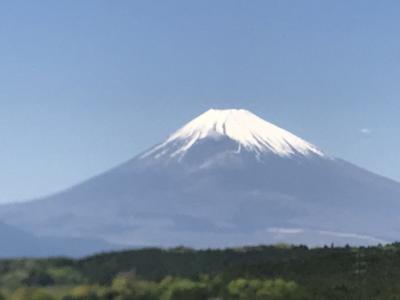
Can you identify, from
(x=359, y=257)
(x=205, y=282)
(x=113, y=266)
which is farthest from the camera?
(x=359, y=257)

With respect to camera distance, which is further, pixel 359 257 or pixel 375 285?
pixel 359 257

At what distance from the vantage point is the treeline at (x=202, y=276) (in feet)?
91.3

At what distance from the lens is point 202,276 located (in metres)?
32.5

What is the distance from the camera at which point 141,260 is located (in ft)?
119

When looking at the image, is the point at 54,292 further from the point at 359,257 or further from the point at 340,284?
the point at 359,257

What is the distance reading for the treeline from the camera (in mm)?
27828

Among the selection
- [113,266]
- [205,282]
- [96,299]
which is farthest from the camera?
[113,266]

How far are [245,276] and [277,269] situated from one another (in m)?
4.56

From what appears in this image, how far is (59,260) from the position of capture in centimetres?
3400

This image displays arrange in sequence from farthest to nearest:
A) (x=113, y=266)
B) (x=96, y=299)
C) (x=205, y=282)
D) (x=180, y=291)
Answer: (x=113, y=266), (x=205, y=282), (x=180, y=291), (x=96, y=299)

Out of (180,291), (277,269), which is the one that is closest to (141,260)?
(277,269)

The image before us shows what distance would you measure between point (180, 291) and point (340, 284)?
23.3ft

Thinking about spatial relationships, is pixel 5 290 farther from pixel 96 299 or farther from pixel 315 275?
pixel 315 275

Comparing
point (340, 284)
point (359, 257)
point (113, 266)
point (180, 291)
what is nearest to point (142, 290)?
point (180, 291)
